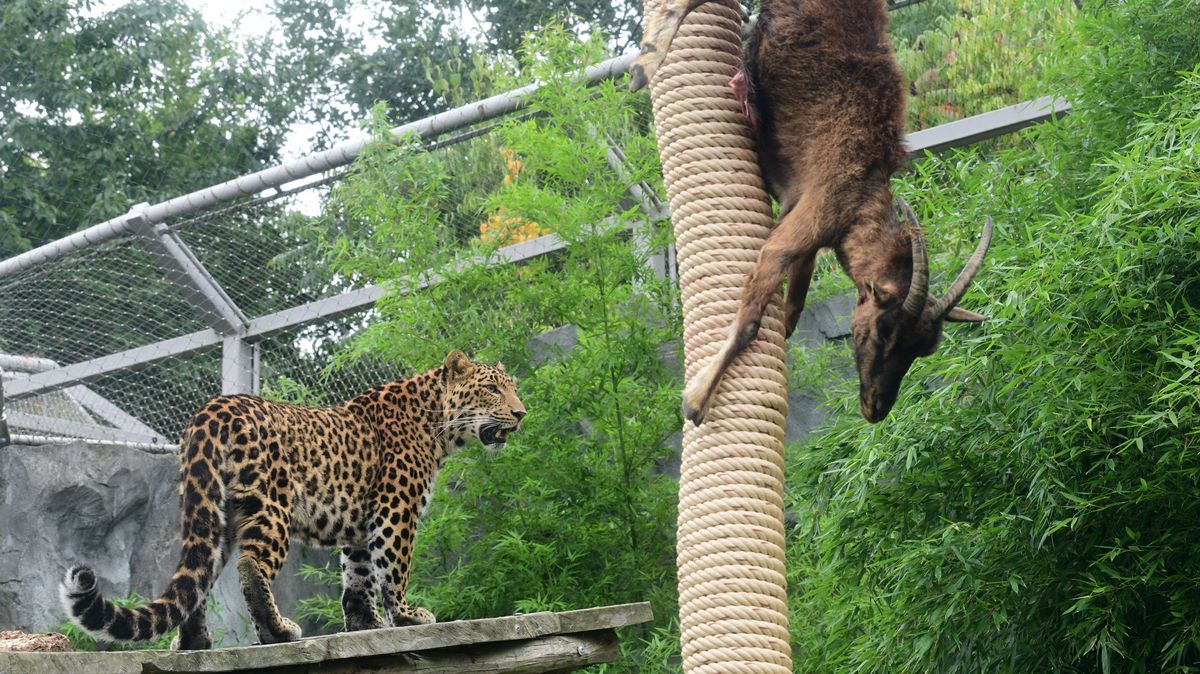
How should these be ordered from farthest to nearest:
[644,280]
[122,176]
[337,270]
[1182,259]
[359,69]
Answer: [359,69] < [122,176] < [337,270] < [644,280] < [1182,259]

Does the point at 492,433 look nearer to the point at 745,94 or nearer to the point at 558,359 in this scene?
the point at 558,359

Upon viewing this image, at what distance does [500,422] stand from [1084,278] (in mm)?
1464

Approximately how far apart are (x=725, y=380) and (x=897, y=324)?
0.23 metres

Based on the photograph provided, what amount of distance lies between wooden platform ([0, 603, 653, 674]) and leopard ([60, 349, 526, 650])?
28cm

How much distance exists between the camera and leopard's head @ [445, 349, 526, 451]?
10.9ft

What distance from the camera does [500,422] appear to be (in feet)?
10.9

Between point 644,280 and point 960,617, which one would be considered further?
point 644,280

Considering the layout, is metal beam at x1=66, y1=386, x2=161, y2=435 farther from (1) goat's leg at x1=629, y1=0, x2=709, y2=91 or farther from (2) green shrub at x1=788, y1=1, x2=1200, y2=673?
(1) goat's leg at x1=629, y1=0, x2=709, y2=91

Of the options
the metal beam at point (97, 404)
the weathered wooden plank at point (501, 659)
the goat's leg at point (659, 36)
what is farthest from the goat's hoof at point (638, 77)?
the metal beam at point (97, 404)

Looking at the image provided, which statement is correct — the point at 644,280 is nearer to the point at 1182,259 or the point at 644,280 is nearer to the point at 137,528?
the point at 1182,259

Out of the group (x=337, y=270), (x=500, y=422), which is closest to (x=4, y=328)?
(x=337, y=270)

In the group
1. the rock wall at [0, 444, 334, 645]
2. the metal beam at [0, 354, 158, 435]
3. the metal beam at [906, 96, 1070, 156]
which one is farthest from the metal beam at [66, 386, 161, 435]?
the metal beam at [906, 96, 1070, 156]

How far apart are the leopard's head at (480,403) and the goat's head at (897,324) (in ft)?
5.94

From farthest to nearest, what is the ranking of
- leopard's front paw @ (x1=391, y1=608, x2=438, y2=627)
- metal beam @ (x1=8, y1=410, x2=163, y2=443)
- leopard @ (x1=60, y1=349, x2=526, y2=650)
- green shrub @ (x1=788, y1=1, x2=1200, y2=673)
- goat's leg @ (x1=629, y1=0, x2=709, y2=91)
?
1. metal beam @ (x1=8, y1=410, x2=163, y2=443)
2. leopard's front paw @ (x1=391, y1=608, x2=438, y2=627)
3. green shrub @ (x1=788, y1=1, x2=1200, y2=673)
4. leopard @ (x1=60, y1=349, x2=526, y2=650)
5. goat's leg @ (x1=629, y1=0, x2=709, y2=91)
